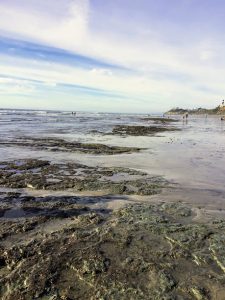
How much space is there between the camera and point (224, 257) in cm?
568

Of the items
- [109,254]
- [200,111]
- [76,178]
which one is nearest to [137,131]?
[76,178]

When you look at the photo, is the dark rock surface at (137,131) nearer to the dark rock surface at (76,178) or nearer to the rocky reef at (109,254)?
the dark rock surface at (76,178)

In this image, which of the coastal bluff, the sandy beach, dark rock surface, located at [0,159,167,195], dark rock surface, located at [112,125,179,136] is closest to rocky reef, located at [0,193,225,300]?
the sandy beach

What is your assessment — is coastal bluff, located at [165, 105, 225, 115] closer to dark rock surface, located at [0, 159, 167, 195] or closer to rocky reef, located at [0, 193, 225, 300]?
dark rock surface, located at [0, 159, 167, 195]

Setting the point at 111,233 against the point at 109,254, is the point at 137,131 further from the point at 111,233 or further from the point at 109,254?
the point at 109,254

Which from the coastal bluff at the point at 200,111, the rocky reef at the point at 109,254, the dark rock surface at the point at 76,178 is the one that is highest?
the coastal bluff at the point at 200,111

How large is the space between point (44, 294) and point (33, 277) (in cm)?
43

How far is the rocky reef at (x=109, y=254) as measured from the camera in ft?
15.5

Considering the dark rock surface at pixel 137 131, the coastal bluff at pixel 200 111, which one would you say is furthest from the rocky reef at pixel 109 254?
the coastal bluff at pixel 200 111

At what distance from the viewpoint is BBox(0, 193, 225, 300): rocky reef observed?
4.72 metres

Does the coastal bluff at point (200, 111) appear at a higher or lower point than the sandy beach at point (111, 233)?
higher

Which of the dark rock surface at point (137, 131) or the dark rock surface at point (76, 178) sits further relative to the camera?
the dark rock surface at point (137, 131)

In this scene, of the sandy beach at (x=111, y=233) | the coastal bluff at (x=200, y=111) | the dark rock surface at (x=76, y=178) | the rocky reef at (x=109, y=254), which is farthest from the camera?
the coastal bluff at (x=200, y=111)

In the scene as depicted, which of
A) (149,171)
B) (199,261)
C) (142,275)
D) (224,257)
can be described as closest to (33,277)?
(142,275)
